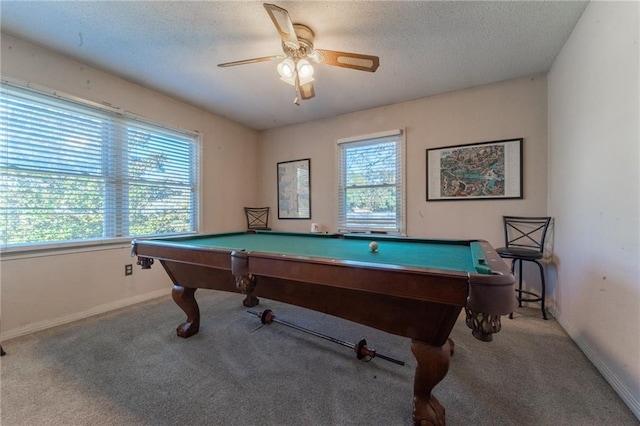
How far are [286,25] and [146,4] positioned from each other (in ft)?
3.28

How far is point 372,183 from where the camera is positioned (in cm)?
351

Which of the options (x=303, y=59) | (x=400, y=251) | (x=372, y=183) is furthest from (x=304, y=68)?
(x=372, y=183)

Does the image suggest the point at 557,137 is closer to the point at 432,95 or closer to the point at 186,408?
the point at 432,95

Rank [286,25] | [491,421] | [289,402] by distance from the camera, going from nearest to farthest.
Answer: [491,421], [289,402], [286,25]

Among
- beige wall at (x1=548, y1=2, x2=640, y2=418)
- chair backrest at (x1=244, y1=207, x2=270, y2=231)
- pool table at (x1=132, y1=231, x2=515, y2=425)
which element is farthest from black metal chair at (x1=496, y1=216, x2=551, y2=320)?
chair backrest at (x1=244, y1=207, x2=270, y2=231)

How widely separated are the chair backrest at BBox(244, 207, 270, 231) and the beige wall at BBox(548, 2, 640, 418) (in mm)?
3673

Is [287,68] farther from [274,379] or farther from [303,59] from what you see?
[274,379]

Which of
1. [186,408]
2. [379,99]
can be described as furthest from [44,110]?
[379,99]

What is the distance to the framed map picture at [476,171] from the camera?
2.72m

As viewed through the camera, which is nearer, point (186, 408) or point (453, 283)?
point (453, 283)

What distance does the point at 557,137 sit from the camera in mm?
2355

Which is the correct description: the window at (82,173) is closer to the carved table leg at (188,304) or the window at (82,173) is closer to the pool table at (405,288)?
the carved table leg at (188,304)

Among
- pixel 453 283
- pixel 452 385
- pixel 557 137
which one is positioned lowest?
pixel 452 385

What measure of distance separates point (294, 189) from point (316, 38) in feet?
7.70
